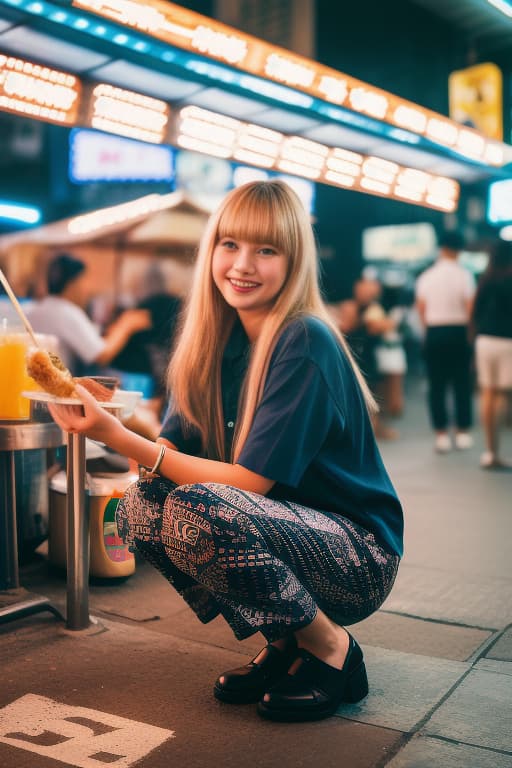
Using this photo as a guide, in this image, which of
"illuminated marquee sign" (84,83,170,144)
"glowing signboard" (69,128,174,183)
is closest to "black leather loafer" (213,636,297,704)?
"illuminated marquee sign" (84,83,170,144)

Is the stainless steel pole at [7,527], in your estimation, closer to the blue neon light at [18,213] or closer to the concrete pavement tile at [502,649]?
the concrete pavement tile at [502,649]

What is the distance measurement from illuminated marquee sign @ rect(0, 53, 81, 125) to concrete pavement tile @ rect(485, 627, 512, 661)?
424 centimetres

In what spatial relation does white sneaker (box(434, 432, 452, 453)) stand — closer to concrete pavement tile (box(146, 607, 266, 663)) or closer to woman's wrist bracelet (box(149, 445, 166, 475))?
concrete pavement tile (box(146, 607, 266, 663))

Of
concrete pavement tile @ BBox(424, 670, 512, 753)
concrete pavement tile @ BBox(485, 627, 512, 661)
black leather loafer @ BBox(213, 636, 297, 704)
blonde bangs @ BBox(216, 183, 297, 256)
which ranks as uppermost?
blonde bangs @ BBox(216, 183, 297, 256)

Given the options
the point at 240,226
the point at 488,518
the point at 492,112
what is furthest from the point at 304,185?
the point at 240,226

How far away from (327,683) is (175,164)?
1111cm

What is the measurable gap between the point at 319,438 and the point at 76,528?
1.24 metres

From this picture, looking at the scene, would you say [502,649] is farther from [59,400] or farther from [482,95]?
[482,95]

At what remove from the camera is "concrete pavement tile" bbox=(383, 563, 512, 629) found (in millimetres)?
3627

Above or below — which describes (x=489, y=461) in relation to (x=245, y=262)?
below

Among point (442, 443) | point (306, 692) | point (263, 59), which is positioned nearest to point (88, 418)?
point (306, 692)

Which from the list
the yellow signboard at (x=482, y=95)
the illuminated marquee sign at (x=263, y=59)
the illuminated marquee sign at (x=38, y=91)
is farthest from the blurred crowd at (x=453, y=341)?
the yellow signboard at (x=482, y=95)

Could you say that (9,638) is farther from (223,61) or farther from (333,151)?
(333,151)

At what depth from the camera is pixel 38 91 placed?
18.5 feet
